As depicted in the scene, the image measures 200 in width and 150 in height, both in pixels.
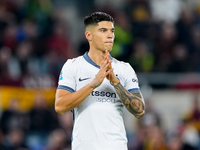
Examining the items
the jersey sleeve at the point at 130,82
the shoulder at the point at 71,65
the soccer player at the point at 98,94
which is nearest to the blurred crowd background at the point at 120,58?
the jersey sleeve at the point at 130,82

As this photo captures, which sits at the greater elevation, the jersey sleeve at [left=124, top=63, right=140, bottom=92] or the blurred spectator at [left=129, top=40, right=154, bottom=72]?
the blurred spectator at [left=129, top=40, right=154, bottom=72]

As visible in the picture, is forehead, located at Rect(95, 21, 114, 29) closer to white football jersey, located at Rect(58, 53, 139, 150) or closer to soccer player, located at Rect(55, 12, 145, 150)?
soccer player, located at Rect(55, 12, 145, 150)

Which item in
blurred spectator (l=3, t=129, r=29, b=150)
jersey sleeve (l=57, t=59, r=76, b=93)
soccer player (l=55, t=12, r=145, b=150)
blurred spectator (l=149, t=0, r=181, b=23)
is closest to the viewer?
soccer player (l=55, t=12, r=145, b=150)

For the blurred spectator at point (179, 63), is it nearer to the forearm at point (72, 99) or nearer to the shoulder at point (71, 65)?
the shoulder at point (71, 65)

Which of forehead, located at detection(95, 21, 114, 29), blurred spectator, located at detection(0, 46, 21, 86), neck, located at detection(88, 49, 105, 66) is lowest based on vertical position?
neck, located at detection(88, 49, 105, 66)

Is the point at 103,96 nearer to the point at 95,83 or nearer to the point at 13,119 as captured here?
the point at 95,83

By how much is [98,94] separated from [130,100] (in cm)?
35

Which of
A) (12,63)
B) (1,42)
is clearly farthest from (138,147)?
(1,42)

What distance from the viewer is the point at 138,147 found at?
10.6 meters

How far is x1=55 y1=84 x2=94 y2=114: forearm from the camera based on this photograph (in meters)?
5.17

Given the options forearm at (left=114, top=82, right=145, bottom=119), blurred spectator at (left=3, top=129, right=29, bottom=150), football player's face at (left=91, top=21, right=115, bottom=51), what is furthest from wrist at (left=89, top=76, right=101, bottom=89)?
blurred spectator at (left=3, top=129, right=29, bottom=150)

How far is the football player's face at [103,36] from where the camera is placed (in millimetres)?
5461

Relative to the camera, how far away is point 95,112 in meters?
5.37

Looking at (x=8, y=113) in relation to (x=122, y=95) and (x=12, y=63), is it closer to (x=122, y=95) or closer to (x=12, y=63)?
(x=12, y=63)
